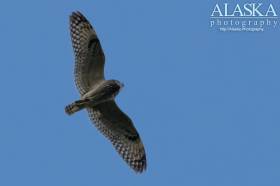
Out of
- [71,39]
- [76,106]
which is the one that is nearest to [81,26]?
[71,39]

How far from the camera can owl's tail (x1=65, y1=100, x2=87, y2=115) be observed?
81.9ft

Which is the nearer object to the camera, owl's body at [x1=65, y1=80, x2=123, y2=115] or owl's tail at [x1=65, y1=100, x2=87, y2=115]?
owl's tail at [x1=65, y1=100, x2=87, y2=115]

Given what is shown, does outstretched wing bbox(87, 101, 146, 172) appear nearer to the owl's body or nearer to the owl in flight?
the owl in flight

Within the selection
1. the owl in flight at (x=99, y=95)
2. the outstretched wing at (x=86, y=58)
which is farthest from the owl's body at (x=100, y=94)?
the outstretched wing at (x=86, y=58)

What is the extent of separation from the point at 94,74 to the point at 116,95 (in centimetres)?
79

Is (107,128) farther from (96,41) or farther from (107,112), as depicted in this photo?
(96,41)

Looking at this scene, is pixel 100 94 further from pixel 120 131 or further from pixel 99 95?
pixel 120 131

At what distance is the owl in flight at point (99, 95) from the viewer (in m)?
25.5

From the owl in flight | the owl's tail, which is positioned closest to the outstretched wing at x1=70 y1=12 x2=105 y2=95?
the owl in flight

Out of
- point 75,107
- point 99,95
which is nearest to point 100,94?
point 99,95

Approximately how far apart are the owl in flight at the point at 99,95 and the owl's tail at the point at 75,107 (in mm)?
54

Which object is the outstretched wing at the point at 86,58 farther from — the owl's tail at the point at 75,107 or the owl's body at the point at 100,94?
the owl's tail at the point at 75,107

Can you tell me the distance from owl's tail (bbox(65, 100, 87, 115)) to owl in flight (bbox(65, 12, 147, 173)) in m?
0.05

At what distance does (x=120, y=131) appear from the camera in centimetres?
2625
